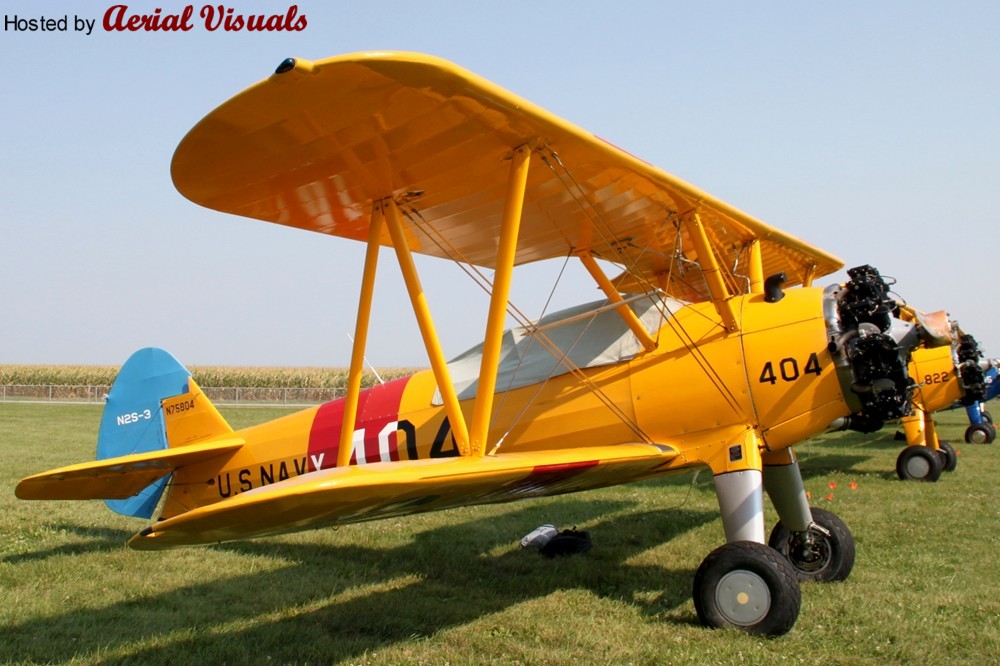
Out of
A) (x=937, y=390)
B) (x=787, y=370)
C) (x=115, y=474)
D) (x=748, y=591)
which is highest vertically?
(x=787, y=370)

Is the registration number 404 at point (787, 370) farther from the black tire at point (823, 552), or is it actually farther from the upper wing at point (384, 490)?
the black tire at point (823, 552)

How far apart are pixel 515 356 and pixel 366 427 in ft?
4.48

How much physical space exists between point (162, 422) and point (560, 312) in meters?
4.08

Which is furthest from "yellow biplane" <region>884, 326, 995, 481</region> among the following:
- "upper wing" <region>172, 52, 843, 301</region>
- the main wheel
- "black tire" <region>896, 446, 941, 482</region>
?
the main wheel

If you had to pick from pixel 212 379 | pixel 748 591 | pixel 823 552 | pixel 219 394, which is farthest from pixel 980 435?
pixel 212 379

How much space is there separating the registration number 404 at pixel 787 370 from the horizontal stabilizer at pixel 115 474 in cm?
438

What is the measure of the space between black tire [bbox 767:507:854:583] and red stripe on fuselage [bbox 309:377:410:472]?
3177mm

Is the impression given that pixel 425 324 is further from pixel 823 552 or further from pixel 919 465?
pixel 919 465

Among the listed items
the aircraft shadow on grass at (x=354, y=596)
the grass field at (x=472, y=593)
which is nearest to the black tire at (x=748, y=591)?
the grass field at (x=472, y=593)

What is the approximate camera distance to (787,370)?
17.4ft

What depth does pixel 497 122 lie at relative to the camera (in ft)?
14.7

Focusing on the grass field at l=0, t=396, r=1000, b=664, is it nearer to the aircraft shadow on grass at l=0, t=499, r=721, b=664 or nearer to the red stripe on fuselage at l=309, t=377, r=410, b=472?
the aircraft shadow on grass at l=0, t=499, r=721, b=664

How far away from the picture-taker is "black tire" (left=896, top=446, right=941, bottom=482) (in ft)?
37.0

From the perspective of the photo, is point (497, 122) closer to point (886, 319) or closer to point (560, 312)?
point (560, 312)
